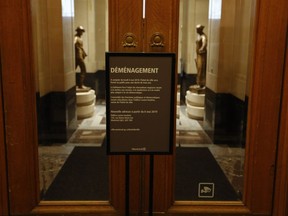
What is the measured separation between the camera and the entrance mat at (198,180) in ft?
8.01

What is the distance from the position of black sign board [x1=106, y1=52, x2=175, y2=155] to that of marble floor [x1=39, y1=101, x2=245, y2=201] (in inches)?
26.4

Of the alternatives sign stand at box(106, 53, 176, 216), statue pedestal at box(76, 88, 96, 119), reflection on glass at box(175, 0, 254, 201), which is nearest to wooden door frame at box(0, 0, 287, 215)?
reflection on glass at box(175, 0, 254, 201)

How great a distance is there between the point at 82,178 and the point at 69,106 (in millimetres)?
550

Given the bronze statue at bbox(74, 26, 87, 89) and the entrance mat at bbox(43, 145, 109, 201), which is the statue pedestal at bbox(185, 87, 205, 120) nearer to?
the entrance mat at bbox(43, 145, 109, 201)

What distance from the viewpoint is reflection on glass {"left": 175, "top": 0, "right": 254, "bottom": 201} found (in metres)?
2.44

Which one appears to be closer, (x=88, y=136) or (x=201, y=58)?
(x=88, y=136)

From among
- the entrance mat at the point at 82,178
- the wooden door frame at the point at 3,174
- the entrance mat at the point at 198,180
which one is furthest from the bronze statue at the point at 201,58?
the wooden door frame at the point at 3,174

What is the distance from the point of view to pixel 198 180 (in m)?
2.51

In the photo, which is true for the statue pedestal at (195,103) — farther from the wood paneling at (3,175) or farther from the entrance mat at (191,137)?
the wood paneling at (3,175)

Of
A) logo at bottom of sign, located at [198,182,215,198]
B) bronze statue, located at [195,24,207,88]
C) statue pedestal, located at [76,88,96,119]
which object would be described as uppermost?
bronze statue, located at [195,24,207,88]

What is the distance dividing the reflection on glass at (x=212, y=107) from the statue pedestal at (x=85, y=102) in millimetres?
→ 657

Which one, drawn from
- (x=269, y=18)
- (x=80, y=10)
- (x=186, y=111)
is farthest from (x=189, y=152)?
(x=80, y=10)

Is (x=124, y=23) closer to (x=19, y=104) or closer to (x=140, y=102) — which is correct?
(x=140, y=102)

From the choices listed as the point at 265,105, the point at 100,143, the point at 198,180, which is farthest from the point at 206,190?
the point at 100,143
